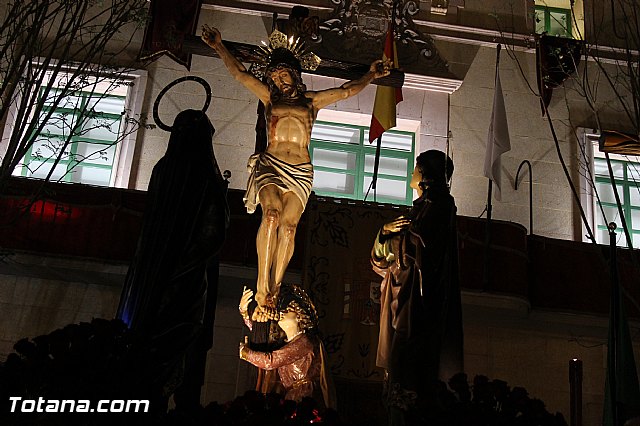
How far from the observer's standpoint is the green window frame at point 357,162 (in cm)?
1414

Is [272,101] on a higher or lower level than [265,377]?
higher

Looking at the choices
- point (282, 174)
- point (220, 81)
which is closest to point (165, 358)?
point (282, 174)

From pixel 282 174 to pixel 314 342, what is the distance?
1.55 m

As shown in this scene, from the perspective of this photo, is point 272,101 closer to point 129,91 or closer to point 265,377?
point 265,377

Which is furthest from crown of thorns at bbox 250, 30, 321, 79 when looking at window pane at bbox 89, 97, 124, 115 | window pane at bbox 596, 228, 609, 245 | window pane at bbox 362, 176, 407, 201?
window pane at bbox 596, 228, 609, 245

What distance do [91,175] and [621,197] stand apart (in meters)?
8.42

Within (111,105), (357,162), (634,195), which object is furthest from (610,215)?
(111,105)

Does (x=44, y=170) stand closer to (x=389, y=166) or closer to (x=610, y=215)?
(x=389, y=166)

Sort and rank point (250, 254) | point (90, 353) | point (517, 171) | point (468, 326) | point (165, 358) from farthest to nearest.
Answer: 1. point (517, 171)
2. point (468, 326)
3. point (250, 254)
4. point (165, 358)
5. point (90, 353)

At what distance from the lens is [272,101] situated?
7949mm

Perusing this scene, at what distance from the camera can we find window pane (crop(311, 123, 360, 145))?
14625mm

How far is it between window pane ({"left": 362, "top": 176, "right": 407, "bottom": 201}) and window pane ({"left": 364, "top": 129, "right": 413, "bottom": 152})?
2.07 ft

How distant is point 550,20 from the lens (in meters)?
15.8

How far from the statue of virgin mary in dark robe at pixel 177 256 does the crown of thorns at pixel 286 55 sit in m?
2.43
